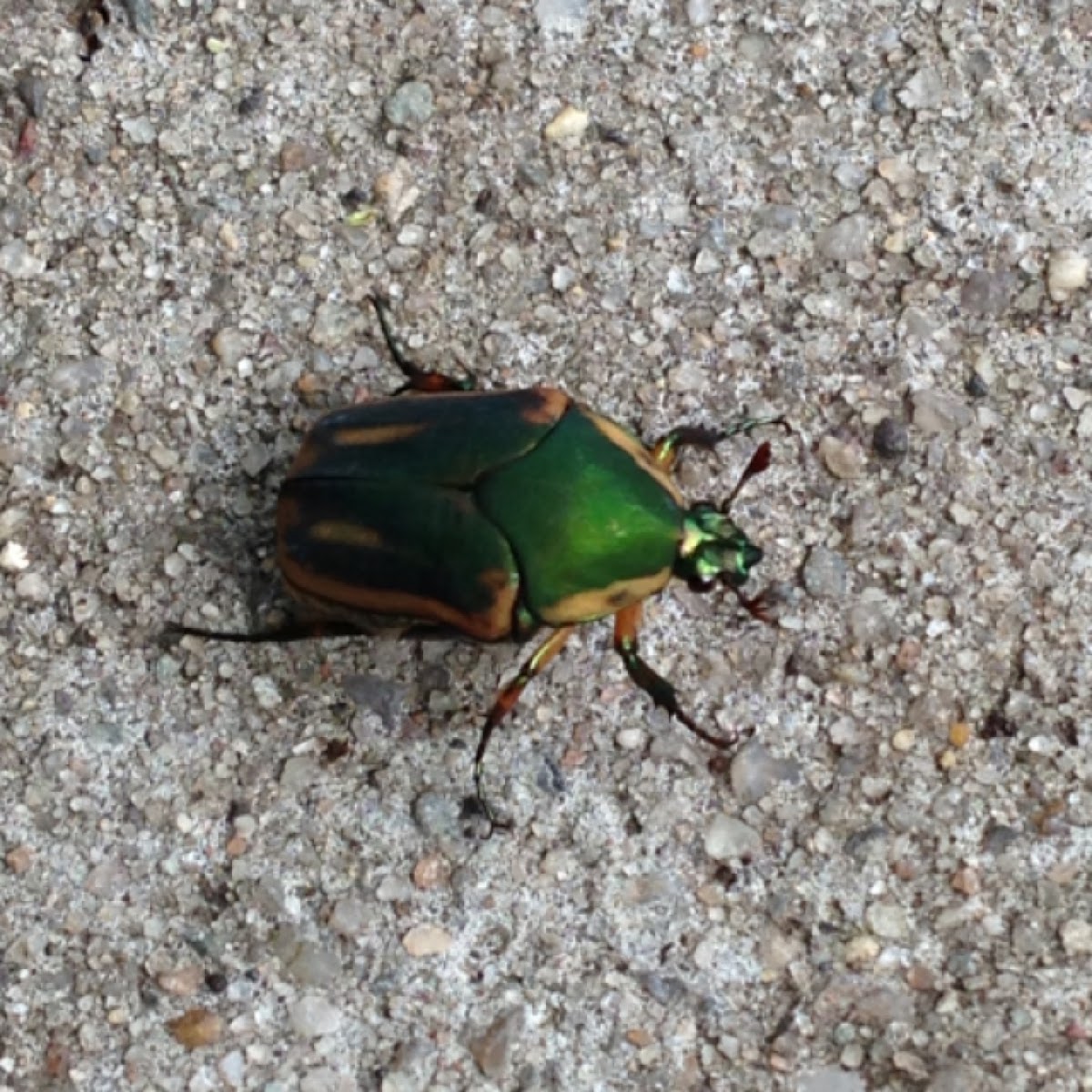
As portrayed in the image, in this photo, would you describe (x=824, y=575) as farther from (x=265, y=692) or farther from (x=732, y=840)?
(x=265, y=692)

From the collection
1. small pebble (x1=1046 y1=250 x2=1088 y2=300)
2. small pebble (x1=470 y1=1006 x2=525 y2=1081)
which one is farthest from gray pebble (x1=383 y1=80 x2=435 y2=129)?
small pebble (x1=470 y1=1006 x2=525 y2=1081)

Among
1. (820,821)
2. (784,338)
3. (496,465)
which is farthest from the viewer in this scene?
(784,338)

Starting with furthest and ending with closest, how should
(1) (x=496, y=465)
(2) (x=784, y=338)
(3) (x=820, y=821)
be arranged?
(2) (x=784, y=338), (3) (x=820, y=821), (1) (x=496, y=465)

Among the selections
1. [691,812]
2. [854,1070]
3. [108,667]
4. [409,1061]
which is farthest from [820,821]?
[108,667]

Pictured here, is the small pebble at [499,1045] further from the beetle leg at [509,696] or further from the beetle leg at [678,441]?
the beetle leg at [678,441]

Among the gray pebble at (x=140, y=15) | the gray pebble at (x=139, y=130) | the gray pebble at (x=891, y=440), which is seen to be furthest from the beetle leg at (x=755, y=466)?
the gray pebble at (x=140, y=15)

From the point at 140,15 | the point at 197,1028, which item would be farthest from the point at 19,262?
the point at 197,1028

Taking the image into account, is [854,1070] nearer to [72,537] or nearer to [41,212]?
[72,537]

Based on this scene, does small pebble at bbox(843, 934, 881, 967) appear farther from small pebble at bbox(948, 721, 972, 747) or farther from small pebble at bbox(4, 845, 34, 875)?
small pebble at bbox(4, 845, 34, 875)
